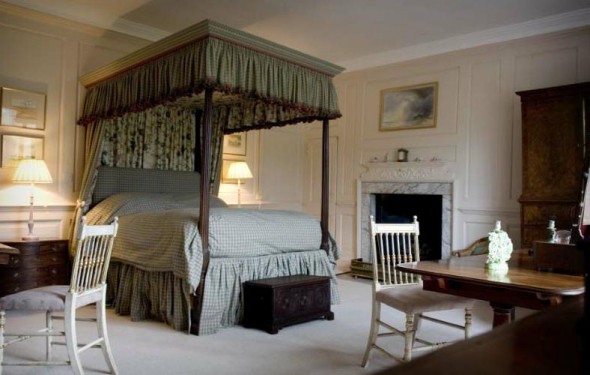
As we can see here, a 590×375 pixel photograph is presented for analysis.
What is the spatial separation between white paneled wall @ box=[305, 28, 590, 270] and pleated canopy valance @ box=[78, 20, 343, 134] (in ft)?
7.29

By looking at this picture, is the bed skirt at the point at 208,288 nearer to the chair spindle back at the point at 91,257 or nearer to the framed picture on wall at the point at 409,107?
the chair spindle back at the point at 91,257

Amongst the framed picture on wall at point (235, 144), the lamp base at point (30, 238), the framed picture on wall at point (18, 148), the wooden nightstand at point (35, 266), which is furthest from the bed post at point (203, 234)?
the framed picture on wall at point (235, 144)

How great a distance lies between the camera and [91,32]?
5.47 metres

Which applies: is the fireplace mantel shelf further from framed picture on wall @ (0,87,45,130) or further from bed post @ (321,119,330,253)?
framed picture on wall @ (0,87,45,130)

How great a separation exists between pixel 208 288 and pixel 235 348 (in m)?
0.55

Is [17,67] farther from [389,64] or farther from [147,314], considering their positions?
[389,64]

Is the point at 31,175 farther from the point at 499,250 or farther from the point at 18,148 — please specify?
the point at 499,250

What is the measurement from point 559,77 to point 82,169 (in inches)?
217

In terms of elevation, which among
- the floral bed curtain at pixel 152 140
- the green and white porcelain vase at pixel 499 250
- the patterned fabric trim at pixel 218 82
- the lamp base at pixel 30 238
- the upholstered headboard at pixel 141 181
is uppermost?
the patterned fabric trim at pixel 218 82

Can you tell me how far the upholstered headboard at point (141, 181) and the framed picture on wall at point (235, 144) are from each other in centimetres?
87

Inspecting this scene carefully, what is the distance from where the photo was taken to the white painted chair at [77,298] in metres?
2.62

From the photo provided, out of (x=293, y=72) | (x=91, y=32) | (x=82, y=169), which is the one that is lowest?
(x=82, y=169)

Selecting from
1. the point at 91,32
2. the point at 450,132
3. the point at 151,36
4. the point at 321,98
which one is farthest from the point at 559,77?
the point at 91,32

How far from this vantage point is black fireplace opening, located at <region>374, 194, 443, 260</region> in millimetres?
6543
